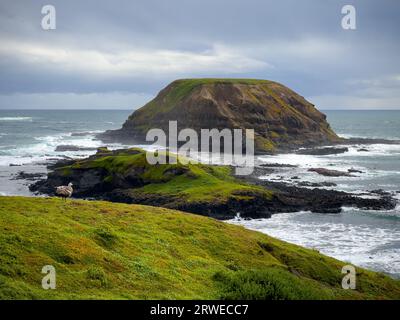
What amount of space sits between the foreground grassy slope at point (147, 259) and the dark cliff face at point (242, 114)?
108944 millimetres

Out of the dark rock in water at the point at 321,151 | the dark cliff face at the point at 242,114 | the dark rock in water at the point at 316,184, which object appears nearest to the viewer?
the dark rock in water at the point at 316,184

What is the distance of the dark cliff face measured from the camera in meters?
159

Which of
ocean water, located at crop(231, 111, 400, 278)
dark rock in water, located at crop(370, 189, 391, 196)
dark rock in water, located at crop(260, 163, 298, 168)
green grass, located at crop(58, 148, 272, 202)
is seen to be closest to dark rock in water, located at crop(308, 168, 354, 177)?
ocean water, located at crop(231, 111, 400, 278)

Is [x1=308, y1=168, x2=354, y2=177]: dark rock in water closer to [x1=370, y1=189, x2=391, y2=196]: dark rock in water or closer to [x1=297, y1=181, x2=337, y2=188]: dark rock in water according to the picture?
[x1=297, y1=181, x2=337, y2=188]: dark rock in water

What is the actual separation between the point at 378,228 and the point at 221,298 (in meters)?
43.4

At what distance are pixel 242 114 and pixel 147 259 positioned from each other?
5623 inches

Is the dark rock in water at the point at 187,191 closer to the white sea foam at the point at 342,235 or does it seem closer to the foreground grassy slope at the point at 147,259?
the white sea foam at the point at 342,235

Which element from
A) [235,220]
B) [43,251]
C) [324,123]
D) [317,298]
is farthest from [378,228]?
[324,123]

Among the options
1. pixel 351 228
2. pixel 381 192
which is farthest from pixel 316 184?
pixel 351 228

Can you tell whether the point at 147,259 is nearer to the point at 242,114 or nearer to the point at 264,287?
the point at 264,287

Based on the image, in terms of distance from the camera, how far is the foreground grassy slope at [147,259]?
19.9 metres

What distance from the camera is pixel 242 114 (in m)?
165

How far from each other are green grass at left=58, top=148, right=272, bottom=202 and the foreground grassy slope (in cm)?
3038

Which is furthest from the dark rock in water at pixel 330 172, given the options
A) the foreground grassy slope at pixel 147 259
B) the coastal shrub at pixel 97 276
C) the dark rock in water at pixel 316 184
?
the coastal shrub at pixel 97 276
